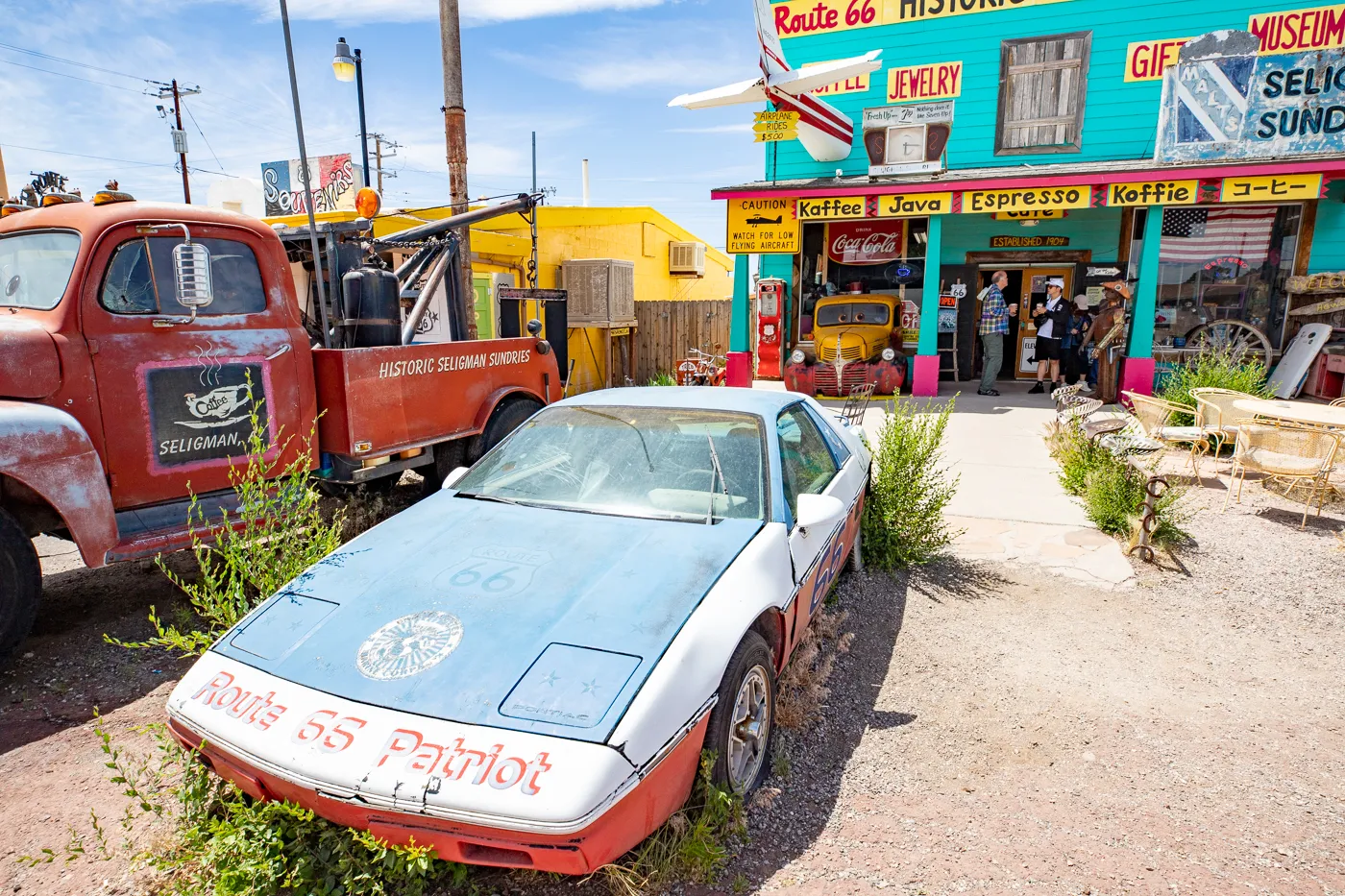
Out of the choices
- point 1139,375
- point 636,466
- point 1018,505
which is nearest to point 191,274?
point 636,466

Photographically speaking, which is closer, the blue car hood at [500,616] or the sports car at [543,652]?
the sports car at [543,652]

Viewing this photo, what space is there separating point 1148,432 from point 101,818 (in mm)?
8533

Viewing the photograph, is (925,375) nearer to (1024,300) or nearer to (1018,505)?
(1024,300)

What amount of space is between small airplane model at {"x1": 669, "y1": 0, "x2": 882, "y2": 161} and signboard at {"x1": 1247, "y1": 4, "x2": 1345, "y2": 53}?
5795 millimetres

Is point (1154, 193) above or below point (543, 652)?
above

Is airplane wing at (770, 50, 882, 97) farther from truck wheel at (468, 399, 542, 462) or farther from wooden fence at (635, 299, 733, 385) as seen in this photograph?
truck wheel at (468, 399, 542, 462)

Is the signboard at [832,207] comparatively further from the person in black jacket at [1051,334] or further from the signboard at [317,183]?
the signboard at [317,183]

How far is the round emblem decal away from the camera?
2.31 metres

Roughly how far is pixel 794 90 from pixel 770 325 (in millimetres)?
3702

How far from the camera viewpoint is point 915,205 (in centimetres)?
1182

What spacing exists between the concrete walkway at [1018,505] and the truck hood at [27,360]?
18.7 ft

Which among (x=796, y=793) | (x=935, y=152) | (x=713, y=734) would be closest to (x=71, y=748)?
(x=713, y=734)

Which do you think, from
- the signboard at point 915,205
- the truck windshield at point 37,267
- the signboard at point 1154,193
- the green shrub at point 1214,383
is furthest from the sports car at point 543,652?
the signboard at point 1154,193

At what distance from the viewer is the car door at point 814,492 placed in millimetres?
3255
